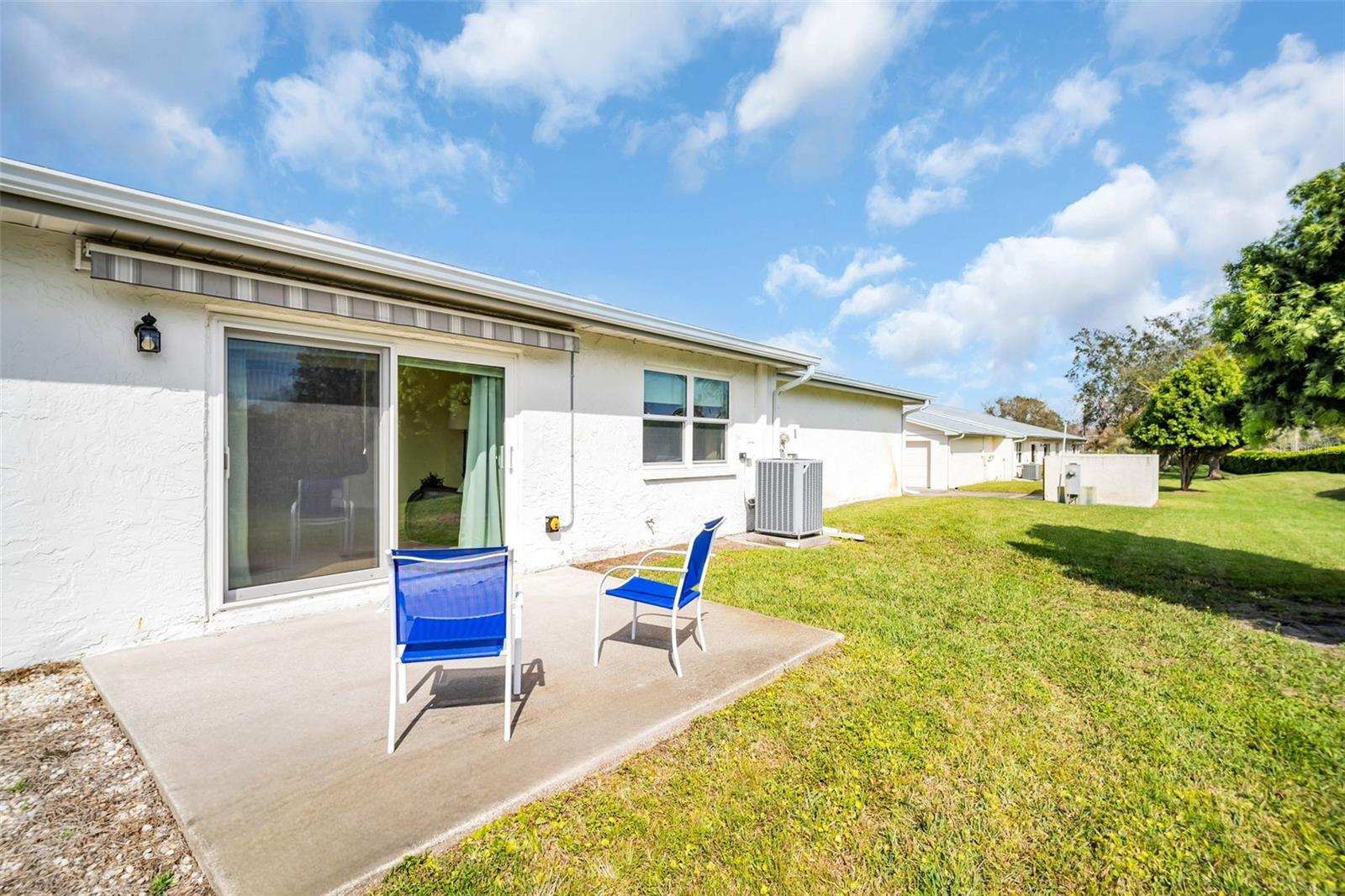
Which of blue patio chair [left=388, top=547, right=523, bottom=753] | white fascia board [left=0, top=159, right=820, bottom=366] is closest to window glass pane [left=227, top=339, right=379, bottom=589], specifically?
white fascia board [left=0, top=159, right=820, bottom=366]

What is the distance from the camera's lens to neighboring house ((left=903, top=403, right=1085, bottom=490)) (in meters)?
22.3

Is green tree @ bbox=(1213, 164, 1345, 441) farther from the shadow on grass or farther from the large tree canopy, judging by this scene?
the large tree canopy

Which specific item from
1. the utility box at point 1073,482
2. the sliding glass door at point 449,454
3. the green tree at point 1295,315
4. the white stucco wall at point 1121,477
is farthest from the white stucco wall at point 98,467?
the white stucco wall at point 1121,477

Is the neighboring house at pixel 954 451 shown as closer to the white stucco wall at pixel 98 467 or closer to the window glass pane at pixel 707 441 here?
the window glass pane at pixel 707 441

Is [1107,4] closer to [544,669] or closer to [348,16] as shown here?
[348,16]

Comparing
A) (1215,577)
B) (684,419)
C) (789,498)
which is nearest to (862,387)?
(789,498)

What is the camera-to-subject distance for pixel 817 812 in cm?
237

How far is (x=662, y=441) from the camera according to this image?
8.34 metres

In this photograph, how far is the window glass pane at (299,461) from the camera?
4492 mm

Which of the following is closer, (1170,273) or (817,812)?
(817,812)

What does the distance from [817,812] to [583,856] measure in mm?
1017

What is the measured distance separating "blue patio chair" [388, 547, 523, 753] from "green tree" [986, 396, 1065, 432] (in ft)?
201

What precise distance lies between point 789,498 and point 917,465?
52.6ft

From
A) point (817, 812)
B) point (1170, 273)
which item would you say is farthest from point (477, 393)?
point (1170, 273)
